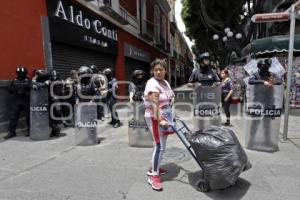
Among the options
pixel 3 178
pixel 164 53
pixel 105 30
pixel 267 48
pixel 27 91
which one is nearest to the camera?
pixel 3 178

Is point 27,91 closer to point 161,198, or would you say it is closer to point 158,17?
point 161,198

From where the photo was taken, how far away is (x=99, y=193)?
3.98 m

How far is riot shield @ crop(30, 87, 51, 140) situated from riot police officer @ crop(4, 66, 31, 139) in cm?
41

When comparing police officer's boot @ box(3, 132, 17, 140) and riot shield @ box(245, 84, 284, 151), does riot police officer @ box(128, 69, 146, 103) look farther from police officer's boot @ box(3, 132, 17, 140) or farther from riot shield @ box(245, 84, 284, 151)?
police officer's boot @ box(3, 132, 17, 140)

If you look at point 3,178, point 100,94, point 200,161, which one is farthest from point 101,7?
point 200,161

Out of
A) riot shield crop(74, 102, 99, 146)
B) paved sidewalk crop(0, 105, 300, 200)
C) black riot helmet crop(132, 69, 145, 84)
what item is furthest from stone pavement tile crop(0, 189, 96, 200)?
black riot helmet crop(132, 69, 145, 84)

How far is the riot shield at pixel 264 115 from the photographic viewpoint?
18.4 feet

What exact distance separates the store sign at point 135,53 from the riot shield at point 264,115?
40.2 feet

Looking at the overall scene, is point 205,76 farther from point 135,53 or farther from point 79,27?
point 135,53

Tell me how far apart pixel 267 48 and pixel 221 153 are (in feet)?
28.6

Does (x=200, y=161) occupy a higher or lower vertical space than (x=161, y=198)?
higher

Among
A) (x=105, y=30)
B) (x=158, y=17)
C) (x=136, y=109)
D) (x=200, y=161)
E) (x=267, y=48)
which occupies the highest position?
(x=158, y=17)

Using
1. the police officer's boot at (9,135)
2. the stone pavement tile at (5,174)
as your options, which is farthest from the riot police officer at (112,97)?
the stone pavement tile at (5,174)

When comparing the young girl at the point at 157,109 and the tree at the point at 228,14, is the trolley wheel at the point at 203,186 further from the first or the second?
the tree at the point at 228,14
